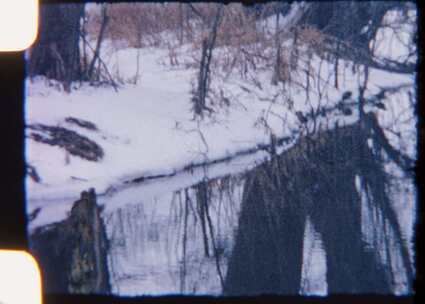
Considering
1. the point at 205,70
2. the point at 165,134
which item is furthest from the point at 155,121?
Result: the point at 205,70

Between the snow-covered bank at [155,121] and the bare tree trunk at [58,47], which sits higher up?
the bare tree trunk at [58,47]

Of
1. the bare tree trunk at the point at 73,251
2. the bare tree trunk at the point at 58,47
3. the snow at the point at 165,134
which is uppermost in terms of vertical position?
the bare tree trunk at the point at 58,47

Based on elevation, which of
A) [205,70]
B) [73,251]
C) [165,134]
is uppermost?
[205,70]

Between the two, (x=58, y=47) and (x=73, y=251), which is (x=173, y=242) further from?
(x=58, y=47)

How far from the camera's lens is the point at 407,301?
6.36ft

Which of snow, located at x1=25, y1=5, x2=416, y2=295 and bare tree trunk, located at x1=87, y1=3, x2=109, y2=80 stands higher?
bare tree trunk, located at x1=87, y1=3, x2=109, y2=80

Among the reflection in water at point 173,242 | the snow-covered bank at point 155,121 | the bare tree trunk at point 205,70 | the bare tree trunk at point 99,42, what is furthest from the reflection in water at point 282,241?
the bare tree trunk at point 99,42

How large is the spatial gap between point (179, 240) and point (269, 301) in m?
0.33

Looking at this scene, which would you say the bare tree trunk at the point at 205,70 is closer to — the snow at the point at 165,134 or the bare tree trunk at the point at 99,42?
the snow at the point at 165,134

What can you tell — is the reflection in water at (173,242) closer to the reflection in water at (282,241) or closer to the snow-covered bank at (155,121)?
the reflection in water at (282,241)

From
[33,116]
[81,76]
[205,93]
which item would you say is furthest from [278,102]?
[33,116]

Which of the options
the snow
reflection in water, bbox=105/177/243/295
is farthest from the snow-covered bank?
reflection in water, bbox=105/177/243/295

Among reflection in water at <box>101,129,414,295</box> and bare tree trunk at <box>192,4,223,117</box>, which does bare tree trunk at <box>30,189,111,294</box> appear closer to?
reflection in water at <box>101,129,414,295</box>

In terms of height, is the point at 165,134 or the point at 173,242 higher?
the point at 165,134
